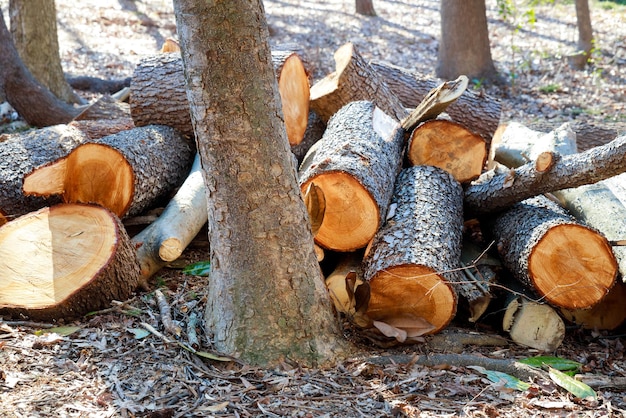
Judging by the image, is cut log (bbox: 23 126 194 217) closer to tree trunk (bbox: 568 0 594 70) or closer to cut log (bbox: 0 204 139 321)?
cut log (bbox: 0 204 139 321)

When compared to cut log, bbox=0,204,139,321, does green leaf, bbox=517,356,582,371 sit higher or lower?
lower

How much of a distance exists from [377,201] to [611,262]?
1.37 m

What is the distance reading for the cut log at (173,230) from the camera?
159 inches

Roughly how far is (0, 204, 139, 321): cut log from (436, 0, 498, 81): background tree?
7.32m

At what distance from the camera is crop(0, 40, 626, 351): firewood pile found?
11.6 feet

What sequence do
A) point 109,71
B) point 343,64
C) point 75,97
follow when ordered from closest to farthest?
point 343,64 < point 75,97 < point 109,71

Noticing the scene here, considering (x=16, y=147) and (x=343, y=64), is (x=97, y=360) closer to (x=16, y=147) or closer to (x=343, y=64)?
(x=16, y=147)

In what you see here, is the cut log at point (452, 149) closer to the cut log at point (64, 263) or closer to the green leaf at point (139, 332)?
the cut log at point (64, 263)

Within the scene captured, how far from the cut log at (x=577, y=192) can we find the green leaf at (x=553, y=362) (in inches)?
26.5

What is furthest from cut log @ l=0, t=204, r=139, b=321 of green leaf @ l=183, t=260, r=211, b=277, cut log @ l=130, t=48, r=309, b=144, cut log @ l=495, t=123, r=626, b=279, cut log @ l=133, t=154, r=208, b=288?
cut log @ l=495, t=123, r=626, b=279

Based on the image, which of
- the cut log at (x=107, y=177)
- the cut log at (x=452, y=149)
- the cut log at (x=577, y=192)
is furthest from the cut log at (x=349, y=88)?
the cut log at (x=107, y=177)

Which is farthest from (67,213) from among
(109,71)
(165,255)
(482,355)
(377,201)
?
(109,71)

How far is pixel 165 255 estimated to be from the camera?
4.02 meters

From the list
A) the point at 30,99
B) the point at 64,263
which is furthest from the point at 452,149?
the point at 30,99
